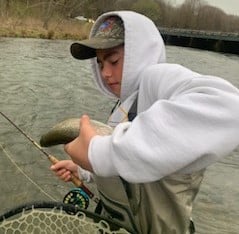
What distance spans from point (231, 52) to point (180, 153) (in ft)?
160

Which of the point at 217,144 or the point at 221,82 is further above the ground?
the point at 221,82

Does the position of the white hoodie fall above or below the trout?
above

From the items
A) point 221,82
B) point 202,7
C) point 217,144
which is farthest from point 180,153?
point 202,7

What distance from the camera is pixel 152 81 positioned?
5.80ft

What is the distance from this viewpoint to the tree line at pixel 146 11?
3853 centimetres

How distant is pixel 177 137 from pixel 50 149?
4956mm

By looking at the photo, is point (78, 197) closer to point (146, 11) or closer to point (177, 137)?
point (177, 137)

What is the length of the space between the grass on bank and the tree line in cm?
86

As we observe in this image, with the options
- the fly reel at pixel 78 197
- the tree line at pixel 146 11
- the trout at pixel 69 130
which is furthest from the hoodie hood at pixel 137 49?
the tree line at pixel 146 11

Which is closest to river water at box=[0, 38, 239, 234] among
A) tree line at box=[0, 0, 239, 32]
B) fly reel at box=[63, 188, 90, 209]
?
fly reel at box=[63, 188, 90, 209]

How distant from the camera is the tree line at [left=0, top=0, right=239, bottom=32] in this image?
38.5 m

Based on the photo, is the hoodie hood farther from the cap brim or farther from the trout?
the trout

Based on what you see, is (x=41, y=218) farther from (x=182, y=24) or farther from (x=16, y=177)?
(x=182, y=24)

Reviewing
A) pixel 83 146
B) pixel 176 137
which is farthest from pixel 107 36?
pixel 176 137
